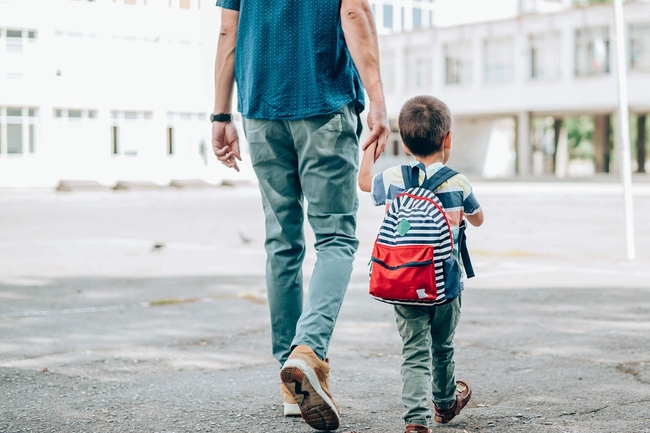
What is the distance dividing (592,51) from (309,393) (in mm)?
47707

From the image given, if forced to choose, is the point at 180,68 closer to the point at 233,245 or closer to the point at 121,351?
the point at 233,245

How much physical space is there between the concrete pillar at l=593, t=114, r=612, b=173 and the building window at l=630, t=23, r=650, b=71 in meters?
8.42

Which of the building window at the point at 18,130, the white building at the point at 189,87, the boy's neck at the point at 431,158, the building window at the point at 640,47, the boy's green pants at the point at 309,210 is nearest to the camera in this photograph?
the boy's neck at the point at 431,158

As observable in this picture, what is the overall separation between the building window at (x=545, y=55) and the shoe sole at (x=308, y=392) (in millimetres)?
48549

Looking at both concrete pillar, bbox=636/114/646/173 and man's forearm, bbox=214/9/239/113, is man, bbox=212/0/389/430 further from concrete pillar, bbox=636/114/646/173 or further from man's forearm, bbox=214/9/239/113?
concrete pillar, bbox=636/114/646/173

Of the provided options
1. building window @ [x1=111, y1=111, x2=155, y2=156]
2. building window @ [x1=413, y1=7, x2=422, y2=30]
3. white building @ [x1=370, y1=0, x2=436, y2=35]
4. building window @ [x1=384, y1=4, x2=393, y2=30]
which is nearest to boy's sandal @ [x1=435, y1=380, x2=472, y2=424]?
building window @ [x1=111, y1=111, x2=155, y2=156]

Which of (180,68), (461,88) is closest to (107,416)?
(180,68)

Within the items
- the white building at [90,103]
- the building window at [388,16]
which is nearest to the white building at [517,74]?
the building window at [388,16]

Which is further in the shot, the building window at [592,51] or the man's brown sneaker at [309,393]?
the building window at [592,51]

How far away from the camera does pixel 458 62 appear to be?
178ft

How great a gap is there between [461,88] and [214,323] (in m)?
49.7

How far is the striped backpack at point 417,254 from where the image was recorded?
308 centimetres

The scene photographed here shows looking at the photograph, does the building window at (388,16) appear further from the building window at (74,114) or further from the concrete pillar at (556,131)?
the building window at (74,114)

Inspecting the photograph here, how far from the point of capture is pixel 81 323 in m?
5.88
